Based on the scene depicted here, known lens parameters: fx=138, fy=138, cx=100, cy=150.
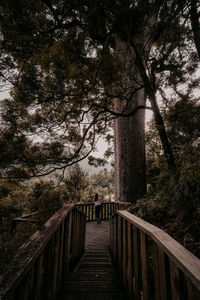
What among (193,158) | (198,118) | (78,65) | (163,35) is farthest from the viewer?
(78,65)

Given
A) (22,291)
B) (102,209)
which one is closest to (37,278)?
(22,291)

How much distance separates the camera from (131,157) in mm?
5816

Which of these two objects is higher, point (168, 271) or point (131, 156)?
point (131, 156)

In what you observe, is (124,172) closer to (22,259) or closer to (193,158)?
(193,158)

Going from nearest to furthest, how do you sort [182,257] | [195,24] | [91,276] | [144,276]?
1. [182,257]
2. [144,276]
3. [91,276]
4. [195,24]

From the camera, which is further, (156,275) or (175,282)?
(156,275)

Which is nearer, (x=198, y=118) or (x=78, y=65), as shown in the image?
(x=198, y=118)

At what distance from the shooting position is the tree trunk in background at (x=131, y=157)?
5.57m

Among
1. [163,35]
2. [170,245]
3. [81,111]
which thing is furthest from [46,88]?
[170,245]

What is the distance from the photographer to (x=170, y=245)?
2.66 ft

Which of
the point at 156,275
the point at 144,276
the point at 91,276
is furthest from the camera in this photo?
the point at 91,276

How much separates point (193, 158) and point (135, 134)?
3572mm

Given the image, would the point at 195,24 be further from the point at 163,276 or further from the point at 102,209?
the point at 102,209

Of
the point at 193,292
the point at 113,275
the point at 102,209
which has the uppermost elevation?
the point at 193,292
